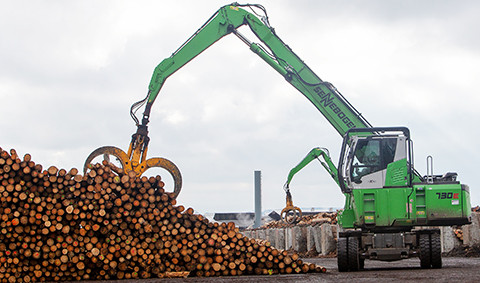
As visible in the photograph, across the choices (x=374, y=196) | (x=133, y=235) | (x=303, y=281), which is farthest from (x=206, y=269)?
(x=374, y=196)

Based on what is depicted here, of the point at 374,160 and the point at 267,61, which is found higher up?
the point at 267,61

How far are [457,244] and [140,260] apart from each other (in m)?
11.3

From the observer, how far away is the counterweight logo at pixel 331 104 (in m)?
18.0

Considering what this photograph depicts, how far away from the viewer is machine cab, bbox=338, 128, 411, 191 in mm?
13781

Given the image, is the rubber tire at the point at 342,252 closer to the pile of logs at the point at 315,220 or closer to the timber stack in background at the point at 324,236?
the timber stack in background at the point at 324,236

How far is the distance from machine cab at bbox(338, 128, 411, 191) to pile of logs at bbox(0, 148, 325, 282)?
2.02m

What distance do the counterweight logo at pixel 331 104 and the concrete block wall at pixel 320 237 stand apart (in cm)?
477

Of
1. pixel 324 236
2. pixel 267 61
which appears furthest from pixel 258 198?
pixel 267 61

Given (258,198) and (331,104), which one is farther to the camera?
(258,198)

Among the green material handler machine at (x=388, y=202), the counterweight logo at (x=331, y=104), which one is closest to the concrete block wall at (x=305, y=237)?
the counterweight logo at (x=331, y=104)

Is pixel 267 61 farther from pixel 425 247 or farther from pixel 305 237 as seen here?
pixel 305 237

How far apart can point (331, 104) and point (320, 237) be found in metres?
7.40

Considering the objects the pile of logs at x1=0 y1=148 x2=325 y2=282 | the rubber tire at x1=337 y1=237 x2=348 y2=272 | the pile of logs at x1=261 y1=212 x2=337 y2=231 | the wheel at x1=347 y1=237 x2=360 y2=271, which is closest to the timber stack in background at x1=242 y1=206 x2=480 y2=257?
the pile of logs at x1=261 y1=212 x2=337 y2=231

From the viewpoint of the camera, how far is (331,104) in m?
18.2
